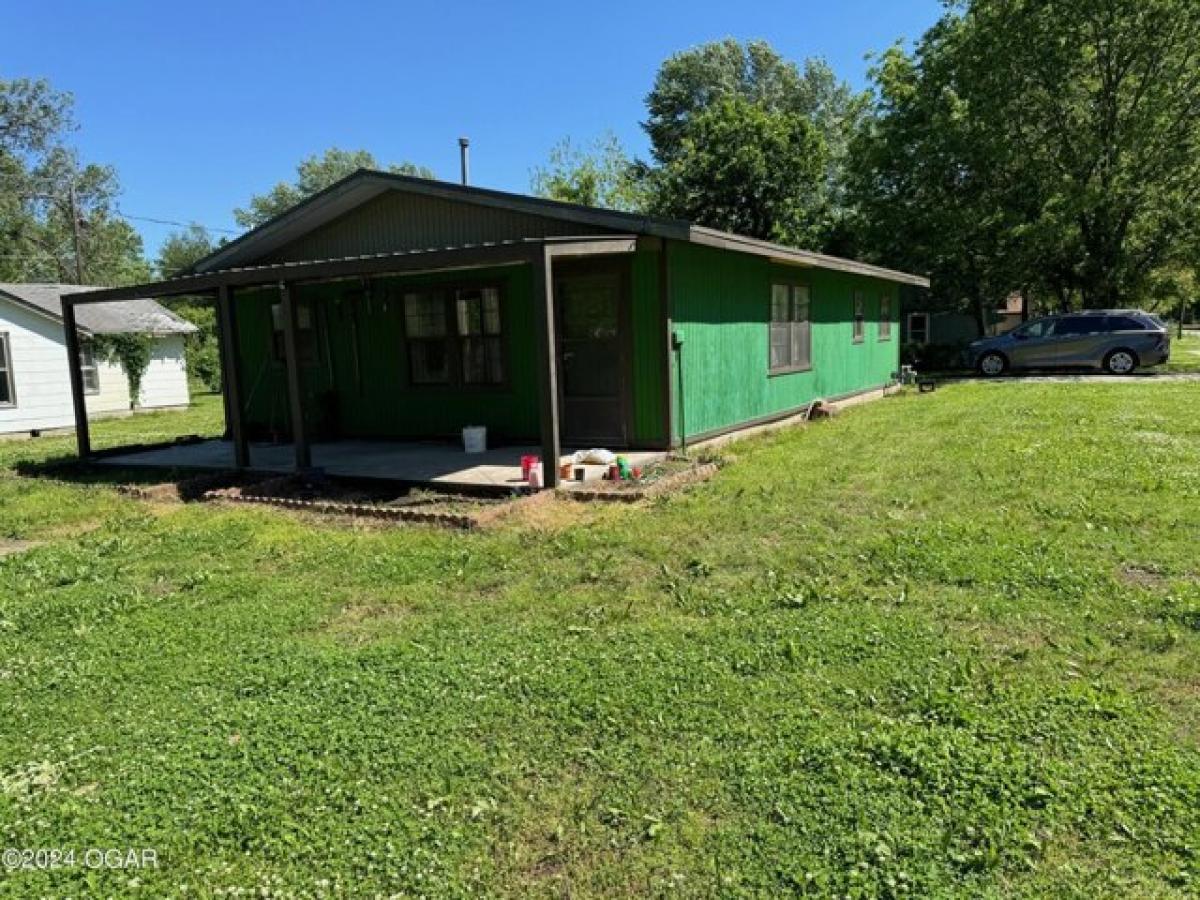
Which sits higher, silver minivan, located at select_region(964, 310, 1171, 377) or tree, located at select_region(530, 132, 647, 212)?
tree, located at select_region(530, 132, 647, 212)

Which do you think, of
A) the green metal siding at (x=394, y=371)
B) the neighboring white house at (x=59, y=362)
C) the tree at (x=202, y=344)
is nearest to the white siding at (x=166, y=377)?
the neighboring white house at (x=59, y=362)

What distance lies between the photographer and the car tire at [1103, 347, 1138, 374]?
720 inches

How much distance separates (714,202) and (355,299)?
19.9 meters

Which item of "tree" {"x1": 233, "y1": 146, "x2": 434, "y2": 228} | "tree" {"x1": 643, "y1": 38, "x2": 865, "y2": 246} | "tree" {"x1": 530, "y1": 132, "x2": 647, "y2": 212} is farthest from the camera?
"tree" {"x1": 233, "y1": 146, "x2": 434, "y2": 228}

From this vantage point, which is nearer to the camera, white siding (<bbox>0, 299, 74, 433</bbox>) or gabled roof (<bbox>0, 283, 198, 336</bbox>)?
white siding (<bbox>0, 299, 74, 433</bbox>)

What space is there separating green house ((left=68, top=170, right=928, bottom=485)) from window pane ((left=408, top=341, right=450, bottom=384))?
21 mm

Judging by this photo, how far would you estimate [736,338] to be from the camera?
991cm

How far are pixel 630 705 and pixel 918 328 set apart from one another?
2896cm

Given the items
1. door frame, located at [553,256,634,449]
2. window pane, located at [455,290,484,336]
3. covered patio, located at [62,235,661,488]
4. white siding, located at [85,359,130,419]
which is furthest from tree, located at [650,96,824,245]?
door frame, located at [553,256,634,449]

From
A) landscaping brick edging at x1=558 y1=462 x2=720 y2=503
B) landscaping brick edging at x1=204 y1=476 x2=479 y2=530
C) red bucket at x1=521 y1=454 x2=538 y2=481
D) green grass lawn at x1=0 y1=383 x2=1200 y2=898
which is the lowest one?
green grass lawn at x1=0 y1=383 x2=1200 y2=898

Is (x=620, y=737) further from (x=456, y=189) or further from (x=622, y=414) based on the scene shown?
(x=456, y=189)

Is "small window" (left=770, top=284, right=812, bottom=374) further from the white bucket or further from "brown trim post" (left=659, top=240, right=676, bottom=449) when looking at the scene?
the white bucket

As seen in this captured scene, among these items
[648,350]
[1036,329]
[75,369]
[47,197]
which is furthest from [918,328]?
[47,197]

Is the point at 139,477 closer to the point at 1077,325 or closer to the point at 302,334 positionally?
the point at 302,334
